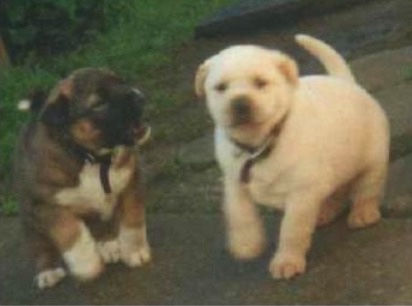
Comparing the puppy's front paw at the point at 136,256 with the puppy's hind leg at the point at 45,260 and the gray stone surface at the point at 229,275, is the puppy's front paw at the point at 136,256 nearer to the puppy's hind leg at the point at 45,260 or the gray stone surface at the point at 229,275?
the gray stone surface at the point at 229,275

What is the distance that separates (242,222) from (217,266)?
0.31m

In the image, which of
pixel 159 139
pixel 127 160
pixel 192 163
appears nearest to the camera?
pixel 127 160

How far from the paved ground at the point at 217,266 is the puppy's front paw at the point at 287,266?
3cm

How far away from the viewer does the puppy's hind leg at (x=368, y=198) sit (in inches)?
200

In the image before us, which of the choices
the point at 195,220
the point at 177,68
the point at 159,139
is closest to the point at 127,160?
the point at 195,220

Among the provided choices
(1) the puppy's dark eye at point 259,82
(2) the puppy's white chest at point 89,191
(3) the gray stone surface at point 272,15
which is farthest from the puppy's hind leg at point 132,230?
(3) the gray stone surface at point 272,15

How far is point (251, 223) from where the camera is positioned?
16.0ft

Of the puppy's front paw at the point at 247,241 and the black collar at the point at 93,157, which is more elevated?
the black collar at the point at 93,157

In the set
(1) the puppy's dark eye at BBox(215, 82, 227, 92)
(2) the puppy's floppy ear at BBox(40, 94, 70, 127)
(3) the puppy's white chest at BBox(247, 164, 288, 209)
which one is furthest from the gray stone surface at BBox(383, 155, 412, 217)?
(2) the puppy's floppy ear at BBox(40, 94, 70, 127)

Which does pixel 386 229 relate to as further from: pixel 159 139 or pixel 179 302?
pixel 159 139

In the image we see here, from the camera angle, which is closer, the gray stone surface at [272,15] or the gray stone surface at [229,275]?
the gray stone surface at [229,275]

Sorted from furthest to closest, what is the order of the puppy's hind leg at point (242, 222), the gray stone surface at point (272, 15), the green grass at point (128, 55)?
1. the gray stone surface at point (272, 15)
2. the green grass at point (128, 55)
3. the puppy's hind leg at point (242, 222)

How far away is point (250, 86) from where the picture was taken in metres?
4.67

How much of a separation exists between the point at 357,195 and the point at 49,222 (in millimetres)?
1333
